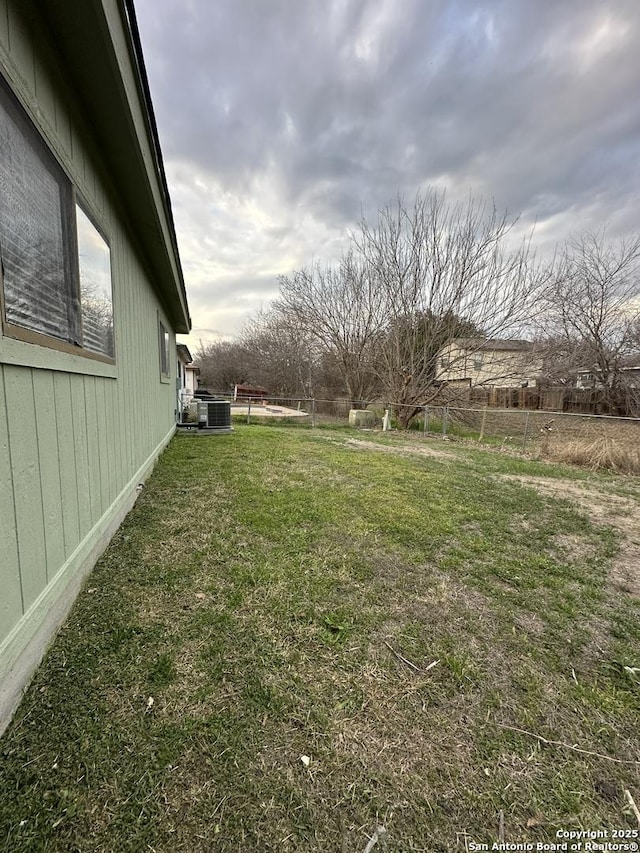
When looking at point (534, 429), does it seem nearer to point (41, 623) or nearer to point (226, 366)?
point (41, 623)

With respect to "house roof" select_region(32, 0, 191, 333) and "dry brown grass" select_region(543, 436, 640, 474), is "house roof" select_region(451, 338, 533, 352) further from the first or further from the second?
"house roof" select_region(32, 0, 191, 333)

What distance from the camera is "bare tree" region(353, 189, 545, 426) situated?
10.7 metres

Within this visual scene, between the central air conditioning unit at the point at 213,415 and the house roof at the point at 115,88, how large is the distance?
5.03 m

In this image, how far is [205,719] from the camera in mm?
1197

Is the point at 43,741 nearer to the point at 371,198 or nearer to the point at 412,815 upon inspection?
the point at 412,815

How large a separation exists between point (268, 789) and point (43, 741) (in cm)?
73

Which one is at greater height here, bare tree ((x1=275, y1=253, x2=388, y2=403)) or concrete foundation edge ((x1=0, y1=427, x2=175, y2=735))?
bare tree ((x1=275, y1=253, x2=388, y2=403))

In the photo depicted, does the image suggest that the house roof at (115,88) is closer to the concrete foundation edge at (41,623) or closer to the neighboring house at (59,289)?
the neighboring house at (59,289)

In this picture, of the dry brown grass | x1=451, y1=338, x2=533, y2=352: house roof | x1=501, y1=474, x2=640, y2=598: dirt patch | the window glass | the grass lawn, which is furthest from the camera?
x1=451, y1=338, x2=533, y2=352: house roof

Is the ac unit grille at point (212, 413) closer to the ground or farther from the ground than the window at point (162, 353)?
closer to the ground

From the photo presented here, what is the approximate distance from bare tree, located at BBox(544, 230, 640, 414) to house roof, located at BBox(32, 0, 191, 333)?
12.4 m

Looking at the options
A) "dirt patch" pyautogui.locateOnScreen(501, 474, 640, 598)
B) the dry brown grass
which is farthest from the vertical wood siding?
the dry brown grass

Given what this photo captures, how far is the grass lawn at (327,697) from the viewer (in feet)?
3.09

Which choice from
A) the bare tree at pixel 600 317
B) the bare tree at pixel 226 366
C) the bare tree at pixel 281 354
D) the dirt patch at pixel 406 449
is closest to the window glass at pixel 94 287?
the dirt patch at pixel 406 449
